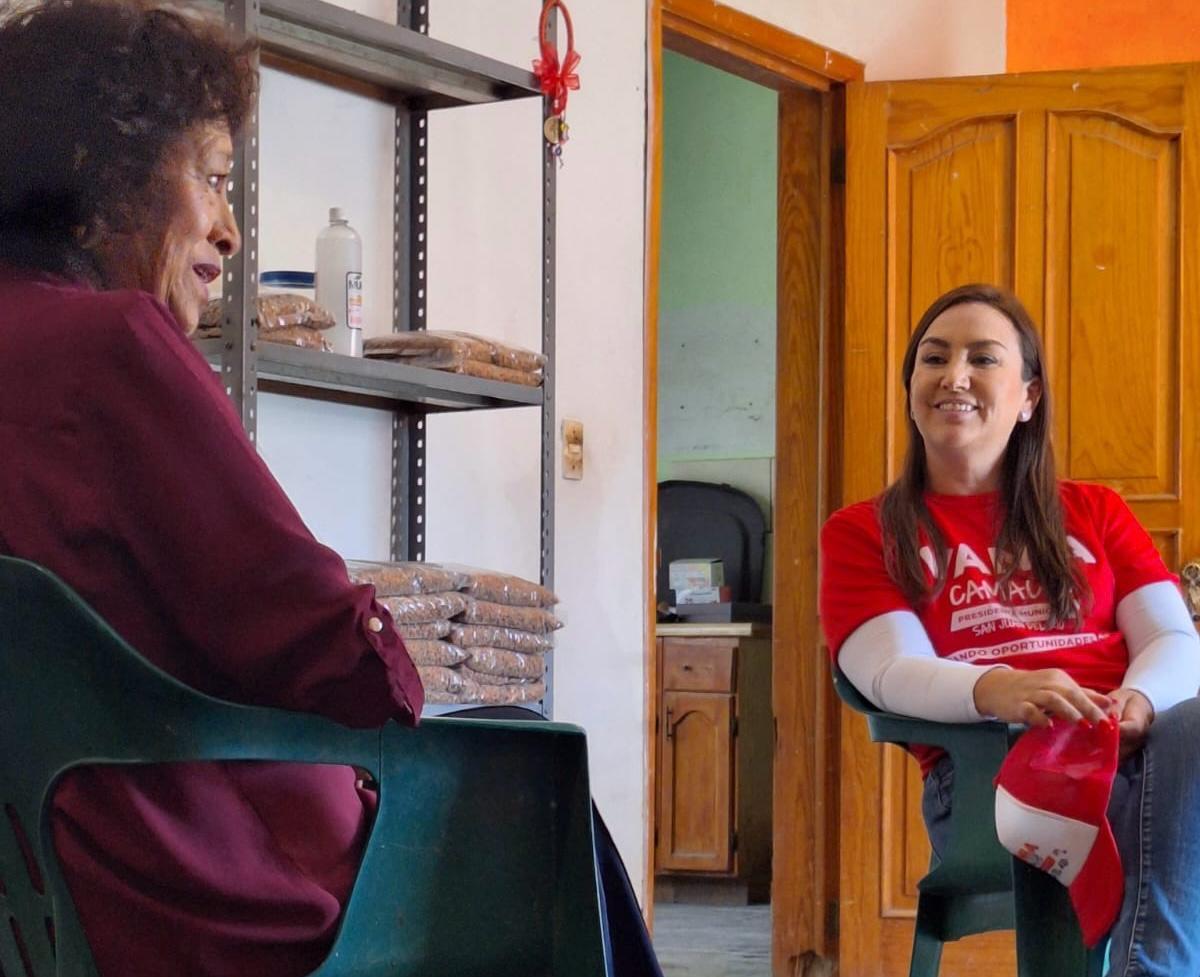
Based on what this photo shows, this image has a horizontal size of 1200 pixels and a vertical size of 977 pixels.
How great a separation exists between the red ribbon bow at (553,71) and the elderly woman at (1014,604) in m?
0.73

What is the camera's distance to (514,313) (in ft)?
10.6

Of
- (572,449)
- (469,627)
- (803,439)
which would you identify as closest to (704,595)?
(803,439)

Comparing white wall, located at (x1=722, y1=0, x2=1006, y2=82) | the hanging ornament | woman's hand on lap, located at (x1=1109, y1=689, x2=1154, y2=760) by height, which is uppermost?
white wall, located at (x1=722, y1=0, x2=1006, y2=82)

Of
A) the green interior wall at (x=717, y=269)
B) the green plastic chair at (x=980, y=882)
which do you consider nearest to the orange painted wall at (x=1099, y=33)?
the green interior wall at (x=717, y=269)

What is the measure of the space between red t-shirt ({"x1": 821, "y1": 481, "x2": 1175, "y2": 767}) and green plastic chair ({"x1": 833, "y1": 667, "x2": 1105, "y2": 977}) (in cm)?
13

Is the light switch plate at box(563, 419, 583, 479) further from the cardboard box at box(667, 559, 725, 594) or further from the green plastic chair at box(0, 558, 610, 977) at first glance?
the cardboard box at box(667, 559, 725, 594)

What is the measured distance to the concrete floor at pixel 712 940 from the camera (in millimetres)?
4086

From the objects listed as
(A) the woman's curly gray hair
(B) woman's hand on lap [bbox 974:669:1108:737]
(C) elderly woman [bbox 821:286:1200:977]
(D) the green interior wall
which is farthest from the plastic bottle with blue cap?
(D) the green interior wall

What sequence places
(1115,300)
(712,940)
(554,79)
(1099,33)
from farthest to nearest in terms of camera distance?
(712,940), (1099,33), (1115,300), (554,79)

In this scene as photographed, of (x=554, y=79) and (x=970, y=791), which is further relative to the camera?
(x=554, y=79)

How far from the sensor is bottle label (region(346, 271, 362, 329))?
250cm

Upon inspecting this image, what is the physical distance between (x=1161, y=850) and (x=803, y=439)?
2227 millimetres

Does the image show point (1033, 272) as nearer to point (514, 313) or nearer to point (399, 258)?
point (514, 313)

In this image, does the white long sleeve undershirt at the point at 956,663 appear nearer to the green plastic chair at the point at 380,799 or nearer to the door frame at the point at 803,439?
the green plastic chair at the point at 380,799
